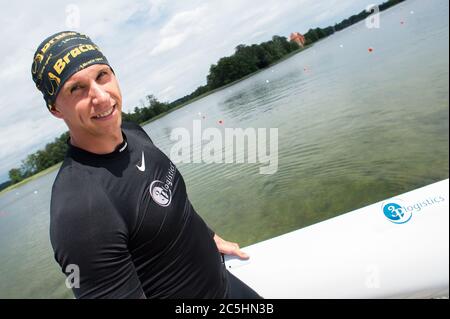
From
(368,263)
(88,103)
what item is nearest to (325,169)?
(368,263)

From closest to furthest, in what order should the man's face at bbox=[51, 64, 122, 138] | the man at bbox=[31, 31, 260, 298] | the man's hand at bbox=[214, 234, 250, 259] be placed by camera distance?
the man at bbox=[31, 31, 260, 298]
the man's face at bbox=[51, 64, 122, 138]
the man's hand at bbox=[214, 234, 250, 259]

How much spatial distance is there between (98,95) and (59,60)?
24cm

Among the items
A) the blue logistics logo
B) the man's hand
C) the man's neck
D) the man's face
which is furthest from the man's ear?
the blue logistics logo

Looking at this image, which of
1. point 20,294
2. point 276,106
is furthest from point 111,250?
point 276,106

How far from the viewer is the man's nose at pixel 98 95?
1382 mm

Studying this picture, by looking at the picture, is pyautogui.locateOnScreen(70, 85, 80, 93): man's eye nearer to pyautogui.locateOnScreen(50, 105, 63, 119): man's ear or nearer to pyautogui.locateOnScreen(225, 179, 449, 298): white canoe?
pyautogui.locateOnScreen(50, 105, 63, 119): man's ear

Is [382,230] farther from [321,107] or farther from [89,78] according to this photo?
[321,107]

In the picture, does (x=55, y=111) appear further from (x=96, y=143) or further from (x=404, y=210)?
(x=404, y=210)

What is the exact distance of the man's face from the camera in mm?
1382

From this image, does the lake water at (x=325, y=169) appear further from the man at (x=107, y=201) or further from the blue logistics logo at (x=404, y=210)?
the man at (x=107, y=201)

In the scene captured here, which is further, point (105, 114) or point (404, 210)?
point (404, 210)

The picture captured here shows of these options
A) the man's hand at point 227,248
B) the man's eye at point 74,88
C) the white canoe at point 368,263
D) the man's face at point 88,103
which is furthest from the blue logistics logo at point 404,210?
the man's eye at point 74,88

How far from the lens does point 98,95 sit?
1.39m
